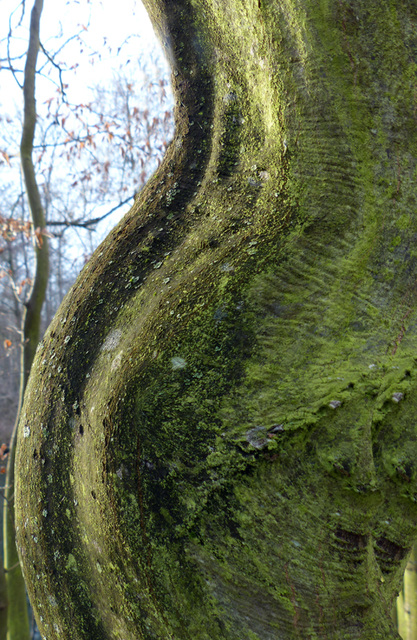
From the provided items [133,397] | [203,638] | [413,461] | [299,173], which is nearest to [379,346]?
[413,461]

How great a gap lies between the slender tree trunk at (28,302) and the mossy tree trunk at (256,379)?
3309 millimetres

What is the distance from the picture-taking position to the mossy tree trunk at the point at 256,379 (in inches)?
38.9

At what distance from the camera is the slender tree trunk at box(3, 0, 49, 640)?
171 inches

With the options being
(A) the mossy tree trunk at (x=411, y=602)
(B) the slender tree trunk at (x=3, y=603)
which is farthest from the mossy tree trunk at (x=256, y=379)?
(B) the slender tree trunk at (x=3, y=603)

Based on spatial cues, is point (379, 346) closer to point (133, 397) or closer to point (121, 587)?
point (133, 397)

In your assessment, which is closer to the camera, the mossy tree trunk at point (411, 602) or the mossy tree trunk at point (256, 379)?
the mossy tree trunk at point (256, 379)

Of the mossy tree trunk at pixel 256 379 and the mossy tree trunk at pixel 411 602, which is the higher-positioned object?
the mossy tree trunk at pixel 256 379

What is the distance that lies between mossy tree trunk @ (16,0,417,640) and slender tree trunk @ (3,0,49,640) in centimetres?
331

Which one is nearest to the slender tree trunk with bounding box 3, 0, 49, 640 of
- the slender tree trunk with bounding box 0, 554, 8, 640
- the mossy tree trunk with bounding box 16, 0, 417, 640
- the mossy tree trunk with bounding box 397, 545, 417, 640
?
the slender tree trunk with bounding box 0, 554, 8, 640

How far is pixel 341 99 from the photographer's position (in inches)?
44.7

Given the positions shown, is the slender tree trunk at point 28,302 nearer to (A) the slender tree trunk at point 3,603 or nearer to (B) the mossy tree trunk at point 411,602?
(A) the slender tree trunk at point 3,603

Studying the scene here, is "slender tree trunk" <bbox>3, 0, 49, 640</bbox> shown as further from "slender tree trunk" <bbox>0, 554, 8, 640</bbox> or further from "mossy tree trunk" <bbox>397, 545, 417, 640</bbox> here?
"mossy tree trunk" <bbox>397, 545, 417, 640</bbox>

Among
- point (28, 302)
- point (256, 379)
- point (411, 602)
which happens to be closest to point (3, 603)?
point (28, 302)

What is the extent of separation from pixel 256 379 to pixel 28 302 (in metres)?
3.87
